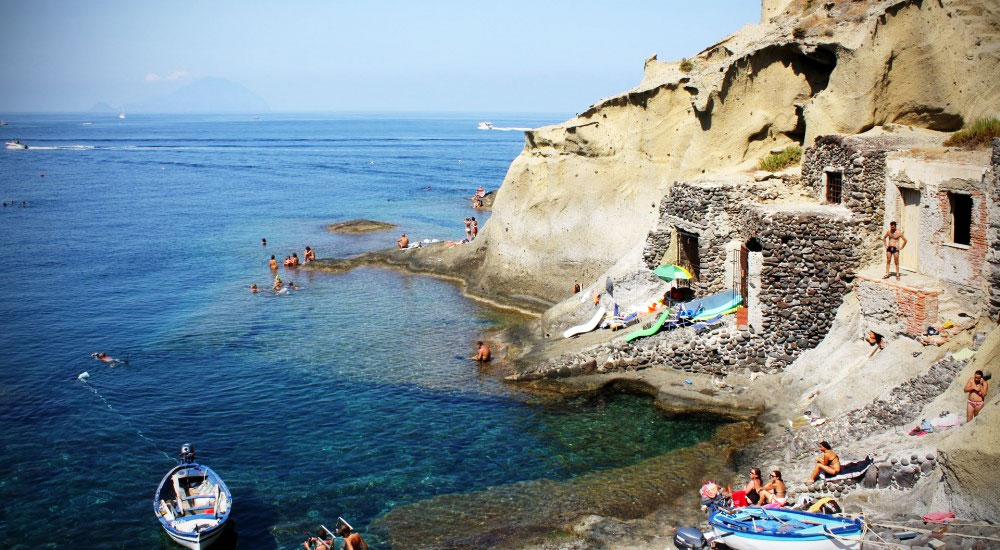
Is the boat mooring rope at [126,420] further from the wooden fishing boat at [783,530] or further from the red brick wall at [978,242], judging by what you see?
the red brick wall at [978,242]

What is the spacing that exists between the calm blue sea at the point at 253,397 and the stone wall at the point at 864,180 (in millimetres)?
7245

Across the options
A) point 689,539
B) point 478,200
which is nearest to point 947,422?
point 689,539

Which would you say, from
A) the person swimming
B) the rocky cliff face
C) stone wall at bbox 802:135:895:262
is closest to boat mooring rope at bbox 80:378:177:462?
the person swimming

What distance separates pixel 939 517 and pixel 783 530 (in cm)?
262

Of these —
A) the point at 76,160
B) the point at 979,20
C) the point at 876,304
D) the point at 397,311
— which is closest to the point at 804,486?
the point at 876,304

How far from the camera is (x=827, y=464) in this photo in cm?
1797

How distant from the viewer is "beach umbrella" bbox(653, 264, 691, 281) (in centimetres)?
2798

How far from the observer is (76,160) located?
4830 inches

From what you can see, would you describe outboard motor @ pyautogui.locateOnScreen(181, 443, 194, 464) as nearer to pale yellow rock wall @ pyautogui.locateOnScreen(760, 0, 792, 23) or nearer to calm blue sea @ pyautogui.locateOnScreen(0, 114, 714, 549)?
calm blue sea @ pyautogui.locateOnScreen(0, 114, 714, 549)

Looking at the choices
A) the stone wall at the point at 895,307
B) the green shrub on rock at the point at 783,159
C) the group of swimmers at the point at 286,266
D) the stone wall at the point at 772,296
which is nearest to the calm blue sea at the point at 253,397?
the group of swimmers at the point at 286,266

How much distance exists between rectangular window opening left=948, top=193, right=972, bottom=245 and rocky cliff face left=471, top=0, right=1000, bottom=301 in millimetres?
4053

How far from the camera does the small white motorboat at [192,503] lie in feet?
60.8

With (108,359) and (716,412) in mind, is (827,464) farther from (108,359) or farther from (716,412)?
(108,359)

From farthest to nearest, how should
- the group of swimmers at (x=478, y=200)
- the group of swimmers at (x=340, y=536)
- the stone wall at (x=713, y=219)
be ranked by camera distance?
the group of swimmers at (x=478, y=200), the stone wall at (x=713, y=219), the group of swimmers at (x=340, y=536)
